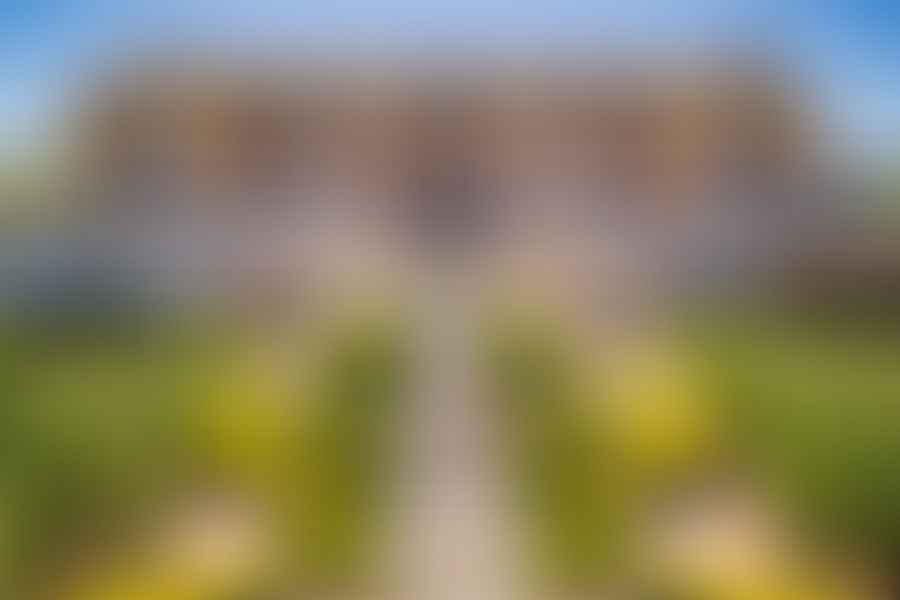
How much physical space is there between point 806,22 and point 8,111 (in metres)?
0.50

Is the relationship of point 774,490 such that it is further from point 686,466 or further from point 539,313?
point 539,313

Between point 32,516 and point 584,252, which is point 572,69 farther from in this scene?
point 32,516

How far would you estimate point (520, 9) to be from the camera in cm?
68

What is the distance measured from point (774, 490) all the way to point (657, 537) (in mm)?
83

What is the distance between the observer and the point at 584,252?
2.27 ft

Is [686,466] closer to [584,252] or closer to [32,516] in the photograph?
[584,252]

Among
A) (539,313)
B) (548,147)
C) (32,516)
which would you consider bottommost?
(32,516)

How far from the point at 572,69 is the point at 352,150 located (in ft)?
0.48

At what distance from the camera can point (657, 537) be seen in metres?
0.71

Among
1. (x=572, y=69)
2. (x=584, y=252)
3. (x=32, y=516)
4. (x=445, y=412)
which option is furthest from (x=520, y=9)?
(x=32, y=516)

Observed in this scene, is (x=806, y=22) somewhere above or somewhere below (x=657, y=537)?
above

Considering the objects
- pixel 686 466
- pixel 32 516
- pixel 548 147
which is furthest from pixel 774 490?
pixel 32 516

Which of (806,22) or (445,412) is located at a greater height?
(806,22)

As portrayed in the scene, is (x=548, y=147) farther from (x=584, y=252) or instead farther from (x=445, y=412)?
(x=445, y=412)
